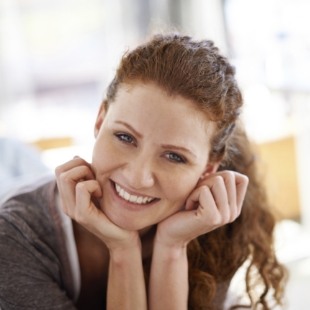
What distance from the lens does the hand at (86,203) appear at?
1.06 metres

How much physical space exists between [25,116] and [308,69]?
1721 mm

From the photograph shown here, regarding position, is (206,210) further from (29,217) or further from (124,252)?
(29,217)

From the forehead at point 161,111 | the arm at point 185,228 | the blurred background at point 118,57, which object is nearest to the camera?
the forehead at point 161,111

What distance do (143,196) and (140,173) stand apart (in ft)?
0.23

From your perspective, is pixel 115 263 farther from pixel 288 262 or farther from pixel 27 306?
pixel 288 262

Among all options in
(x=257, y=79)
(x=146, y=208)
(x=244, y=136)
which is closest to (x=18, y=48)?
(x=257, y=79)

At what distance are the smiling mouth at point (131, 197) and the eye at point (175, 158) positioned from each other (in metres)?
0.10

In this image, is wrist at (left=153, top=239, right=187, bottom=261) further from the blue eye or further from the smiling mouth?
the blue eye

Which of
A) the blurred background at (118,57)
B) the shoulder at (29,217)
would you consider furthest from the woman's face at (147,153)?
the blurred background at (118,57)

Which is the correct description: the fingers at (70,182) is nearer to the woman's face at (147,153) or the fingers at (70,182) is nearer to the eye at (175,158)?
the woman's face at (147,153)

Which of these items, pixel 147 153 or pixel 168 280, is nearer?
pixel 147 153

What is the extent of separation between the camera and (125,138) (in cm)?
104

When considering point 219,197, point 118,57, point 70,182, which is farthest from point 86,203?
point 118,57

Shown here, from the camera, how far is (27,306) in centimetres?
104
